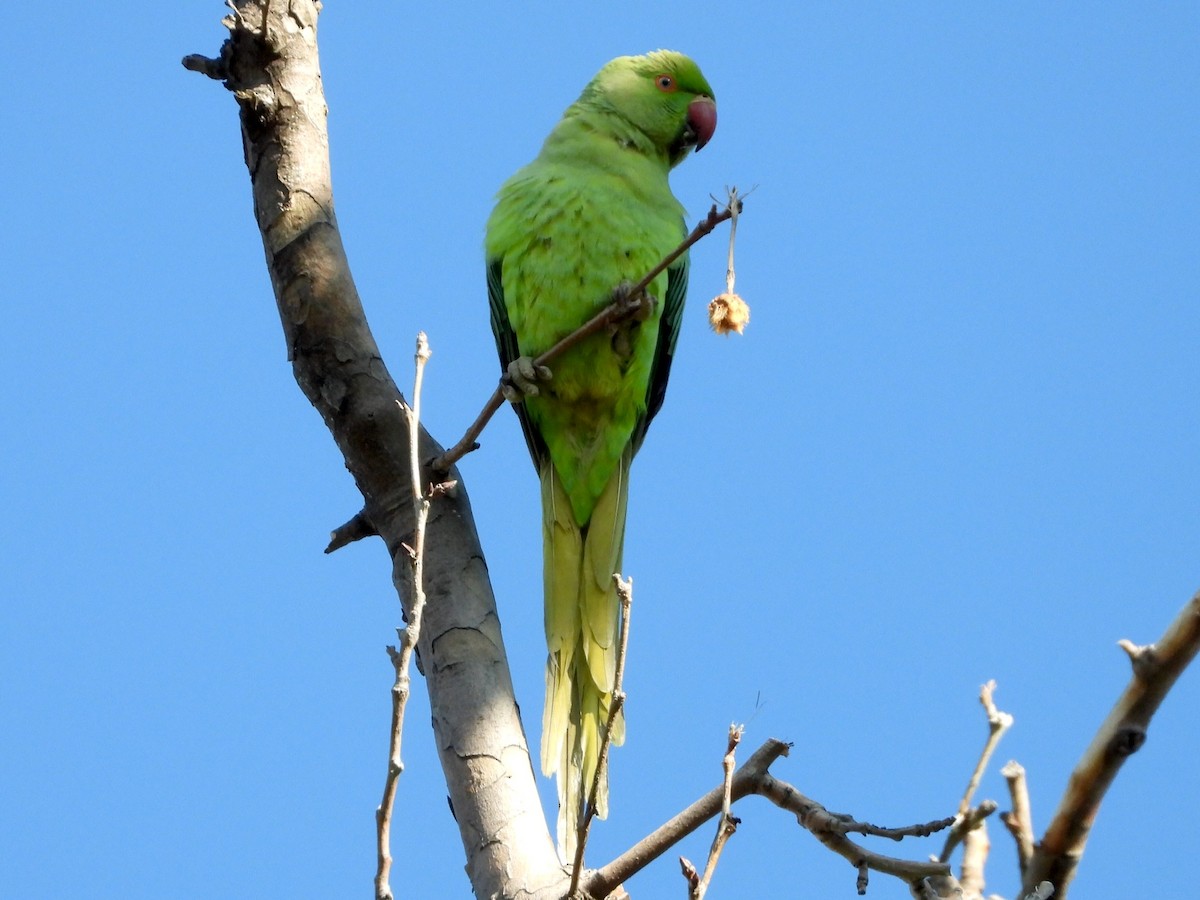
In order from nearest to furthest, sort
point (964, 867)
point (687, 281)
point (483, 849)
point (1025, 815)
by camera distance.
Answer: point (1025, 815) → point (964, 867) → point (483, 849) → point (687, 281)

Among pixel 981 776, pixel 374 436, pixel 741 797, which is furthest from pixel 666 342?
pixel 981 776

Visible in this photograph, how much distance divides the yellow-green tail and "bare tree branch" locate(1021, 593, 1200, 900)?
6.26 ft

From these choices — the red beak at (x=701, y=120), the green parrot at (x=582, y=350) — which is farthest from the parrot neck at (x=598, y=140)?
the red beak at (x=701, y=120)

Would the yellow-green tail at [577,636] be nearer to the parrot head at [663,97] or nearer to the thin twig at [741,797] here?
the thin twig at [741,797]

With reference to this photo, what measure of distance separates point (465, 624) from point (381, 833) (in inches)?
60.1

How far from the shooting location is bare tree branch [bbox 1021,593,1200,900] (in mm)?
1223

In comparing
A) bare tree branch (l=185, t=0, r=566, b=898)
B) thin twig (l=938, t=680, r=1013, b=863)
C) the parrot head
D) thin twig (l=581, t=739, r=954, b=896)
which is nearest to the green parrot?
the parrot head

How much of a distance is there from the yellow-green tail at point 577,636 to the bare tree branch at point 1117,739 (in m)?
1.91

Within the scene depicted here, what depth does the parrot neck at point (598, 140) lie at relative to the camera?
189 inches

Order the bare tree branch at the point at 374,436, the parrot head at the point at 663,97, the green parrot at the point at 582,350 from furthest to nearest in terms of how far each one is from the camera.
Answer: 1. the parrot head at the point at 663,97
2. the green parrot at the point at 582,350
3. the bare tree branch at the point at 374,436

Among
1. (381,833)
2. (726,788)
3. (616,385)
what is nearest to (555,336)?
(616,385)

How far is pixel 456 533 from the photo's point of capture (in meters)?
3.51

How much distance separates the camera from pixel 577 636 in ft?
12.7

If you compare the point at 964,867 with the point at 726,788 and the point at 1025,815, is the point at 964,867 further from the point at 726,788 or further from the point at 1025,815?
the point at 726,788
